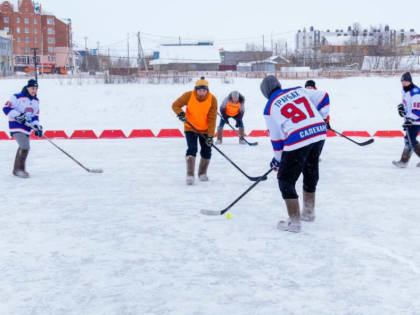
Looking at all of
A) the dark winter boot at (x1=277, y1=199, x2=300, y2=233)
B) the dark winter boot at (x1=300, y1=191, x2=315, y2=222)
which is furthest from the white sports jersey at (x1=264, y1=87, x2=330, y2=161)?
the dark winter boot at (x1=300, y1=191, x2=315, y2=222)

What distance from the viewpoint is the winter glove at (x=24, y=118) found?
23.8ft

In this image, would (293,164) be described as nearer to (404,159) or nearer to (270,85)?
(270,85)

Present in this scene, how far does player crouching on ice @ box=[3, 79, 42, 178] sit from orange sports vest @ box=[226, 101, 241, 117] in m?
4.84

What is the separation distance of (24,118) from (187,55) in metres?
58.8

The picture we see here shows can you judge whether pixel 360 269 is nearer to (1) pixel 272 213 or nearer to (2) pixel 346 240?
(2) pixel 346 240

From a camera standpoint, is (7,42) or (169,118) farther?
(7,42)

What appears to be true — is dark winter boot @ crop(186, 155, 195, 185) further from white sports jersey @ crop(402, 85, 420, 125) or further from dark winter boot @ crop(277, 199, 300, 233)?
white sports jersey @ crop(402, 85, 420, 125)

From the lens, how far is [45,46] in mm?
78938

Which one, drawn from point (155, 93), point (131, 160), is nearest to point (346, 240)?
point (131, 160)

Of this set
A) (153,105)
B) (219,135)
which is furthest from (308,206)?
(153,105)

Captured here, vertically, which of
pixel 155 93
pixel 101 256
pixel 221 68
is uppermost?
pixel 221 68

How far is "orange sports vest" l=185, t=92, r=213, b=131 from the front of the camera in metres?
6.82

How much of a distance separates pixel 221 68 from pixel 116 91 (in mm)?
48262

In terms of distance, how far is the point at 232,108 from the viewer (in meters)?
11.2
